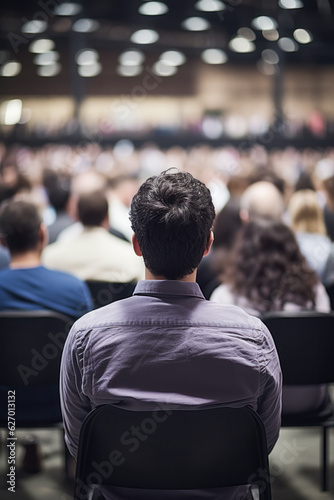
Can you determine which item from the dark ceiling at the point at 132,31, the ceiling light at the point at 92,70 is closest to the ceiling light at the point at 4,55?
the dark ceiling at the point at 132,31

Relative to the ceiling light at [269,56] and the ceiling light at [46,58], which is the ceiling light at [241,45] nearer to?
the ceiling light at [269,56]

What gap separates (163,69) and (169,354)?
12049 mm

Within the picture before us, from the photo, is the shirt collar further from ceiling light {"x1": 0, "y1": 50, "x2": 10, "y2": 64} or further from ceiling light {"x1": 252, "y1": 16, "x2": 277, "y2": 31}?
ceiling light {"x1": 0, "y1": 50, "x2": 10, "y2": 64}

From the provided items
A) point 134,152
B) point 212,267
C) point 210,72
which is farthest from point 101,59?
point 212,267

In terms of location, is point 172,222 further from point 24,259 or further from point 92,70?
point 92,70

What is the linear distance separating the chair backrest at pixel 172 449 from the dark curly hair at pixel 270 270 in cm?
120

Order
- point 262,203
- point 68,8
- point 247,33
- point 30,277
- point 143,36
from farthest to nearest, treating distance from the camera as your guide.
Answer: point 143,36, point 247,33, point 68,8, point 262,203, point 30,277

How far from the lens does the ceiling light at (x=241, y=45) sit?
11.5 m

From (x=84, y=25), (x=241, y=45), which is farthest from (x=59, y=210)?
(x=241, y=45)

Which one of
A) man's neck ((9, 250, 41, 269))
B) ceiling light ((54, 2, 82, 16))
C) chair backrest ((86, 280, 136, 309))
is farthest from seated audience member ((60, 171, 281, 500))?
ceiling light ((54, 2, 82, 16))

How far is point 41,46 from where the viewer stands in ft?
38.1

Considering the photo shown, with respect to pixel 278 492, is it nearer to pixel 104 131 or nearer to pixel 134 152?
pixel 134 152

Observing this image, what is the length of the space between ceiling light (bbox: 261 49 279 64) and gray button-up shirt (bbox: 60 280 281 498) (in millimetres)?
11708

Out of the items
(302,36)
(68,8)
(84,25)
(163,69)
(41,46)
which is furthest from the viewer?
(163,69)
